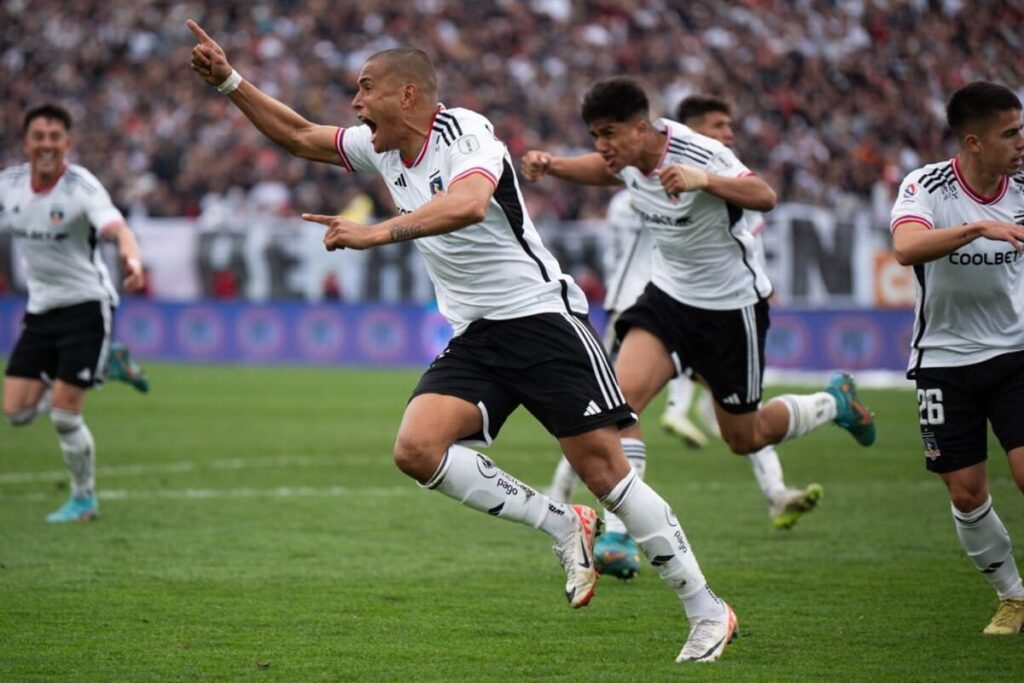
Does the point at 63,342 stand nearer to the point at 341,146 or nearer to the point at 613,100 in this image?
the point at 341,146

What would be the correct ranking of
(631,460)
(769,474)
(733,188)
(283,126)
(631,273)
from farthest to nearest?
(631,273), (769,474), (631,460), (733,188), (283,126)

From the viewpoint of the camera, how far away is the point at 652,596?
26.3 feet

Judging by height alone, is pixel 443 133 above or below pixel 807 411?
above

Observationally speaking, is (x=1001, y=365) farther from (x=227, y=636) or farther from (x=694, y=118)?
(x=694, y=118)

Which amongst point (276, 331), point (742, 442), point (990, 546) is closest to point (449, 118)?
point (990, 546)

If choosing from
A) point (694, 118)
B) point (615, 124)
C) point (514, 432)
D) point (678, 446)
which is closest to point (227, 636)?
point (615, 124)

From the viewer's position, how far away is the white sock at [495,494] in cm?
668

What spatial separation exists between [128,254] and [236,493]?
2.50 m

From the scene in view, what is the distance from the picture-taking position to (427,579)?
8.40 metres

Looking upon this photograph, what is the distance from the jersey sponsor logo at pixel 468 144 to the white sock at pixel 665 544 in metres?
1.59

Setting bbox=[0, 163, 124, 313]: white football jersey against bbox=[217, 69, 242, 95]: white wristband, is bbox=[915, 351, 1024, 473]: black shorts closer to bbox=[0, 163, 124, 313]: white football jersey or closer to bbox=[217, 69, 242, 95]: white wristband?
bbox=[217, 69, 242, 95]: white wristband

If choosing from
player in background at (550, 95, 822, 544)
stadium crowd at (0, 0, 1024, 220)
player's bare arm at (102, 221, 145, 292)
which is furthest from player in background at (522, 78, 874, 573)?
stadium crowd at (0, 0, 1024, 220)

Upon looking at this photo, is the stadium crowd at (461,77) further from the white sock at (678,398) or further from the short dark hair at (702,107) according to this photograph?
the short dark hair at (702,107)

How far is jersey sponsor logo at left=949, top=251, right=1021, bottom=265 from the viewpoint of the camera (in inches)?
266
